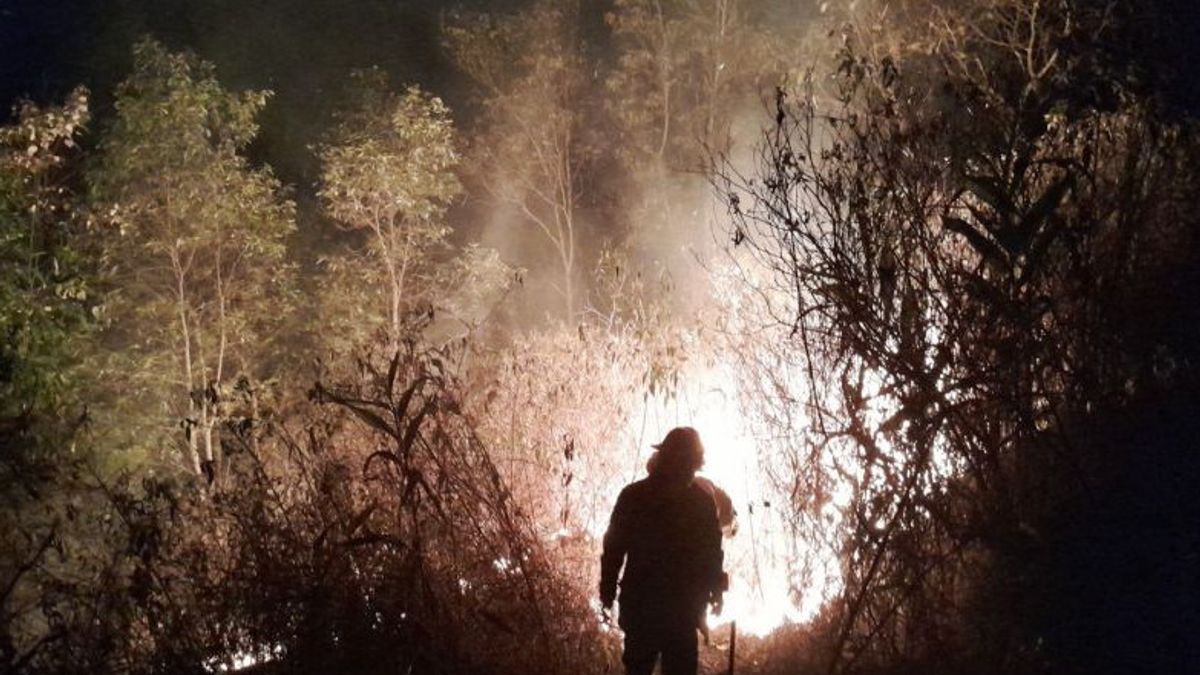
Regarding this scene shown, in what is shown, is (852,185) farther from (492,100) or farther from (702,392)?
(492,100)

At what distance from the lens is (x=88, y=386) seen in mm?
15453

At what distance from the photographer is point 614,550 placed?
5.44 metres

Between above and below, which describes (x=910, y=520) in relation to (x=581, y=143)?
below

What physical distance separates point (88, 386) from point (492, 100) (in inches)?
444

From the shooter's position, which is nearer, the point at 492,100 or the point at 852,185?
the point at 852,185

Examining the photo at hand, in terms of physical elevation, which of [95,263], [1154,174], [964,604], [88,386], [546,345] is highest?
[95,263]

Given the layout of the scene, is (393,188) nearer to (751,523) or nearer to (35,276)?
(35,276)

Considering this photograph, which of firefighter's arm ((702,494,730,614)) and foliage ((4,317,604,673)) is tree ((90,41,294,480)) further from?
firefighter's arm ((702,494,730,614))

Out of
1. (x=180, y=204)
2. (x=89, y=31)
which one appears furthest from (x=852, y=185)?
(x=89, y=31)

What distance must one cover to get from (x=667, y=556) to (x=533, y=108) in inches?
773

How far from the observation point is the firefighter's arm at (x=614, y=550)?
5426mm

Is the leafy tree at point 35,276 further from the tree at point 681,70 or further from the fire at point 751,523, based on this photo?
the tree at point 681,70

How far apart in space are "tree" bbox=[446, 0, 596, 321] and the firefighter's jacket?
18.4 m

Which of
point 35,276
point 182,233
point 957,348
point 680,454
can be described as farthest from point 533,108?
point 680,454
